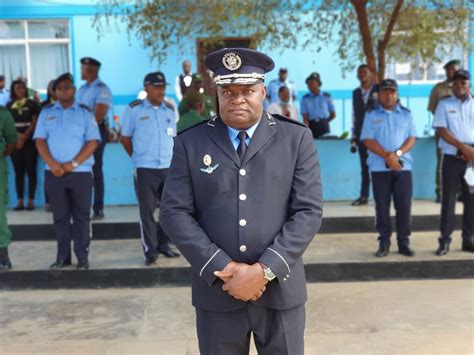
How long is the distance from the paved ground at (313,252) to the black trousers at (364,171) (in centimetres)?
114

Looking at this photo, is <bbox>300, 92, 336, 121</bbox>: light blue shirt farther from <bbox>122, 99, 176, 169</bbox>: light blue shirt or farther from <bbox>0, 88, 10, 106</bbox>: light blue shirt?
<bbox>0, 88, 10, 106</bbox>: light blue shirt

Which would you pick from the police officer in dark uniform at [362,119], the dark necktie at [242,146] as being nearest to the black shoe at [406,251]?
the police officer in dark uniform at [362,119]

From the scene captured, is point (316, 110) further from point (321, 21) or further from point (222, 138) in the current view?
point (222, 138)

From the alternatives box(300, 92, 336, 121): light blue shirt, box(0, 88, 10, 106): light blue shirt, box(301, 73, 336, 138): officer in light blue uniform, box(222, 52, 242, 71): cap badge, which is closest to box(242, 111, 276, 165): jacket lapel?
box(222, 52, 242, 71): cap badge

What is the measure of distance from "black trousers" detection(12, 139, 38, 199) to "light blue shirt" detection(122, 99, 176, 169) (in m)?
2.83

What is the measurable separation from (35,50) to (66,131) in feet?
28.7

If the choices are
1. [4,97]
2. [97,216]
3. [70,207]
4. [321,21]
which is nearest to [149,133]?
[70,207]

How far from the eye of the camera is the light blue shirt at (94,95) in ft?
26.1

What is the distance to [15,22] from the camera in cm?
1367

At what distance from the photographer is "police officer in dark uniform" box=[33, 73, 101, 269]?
613 centimetres

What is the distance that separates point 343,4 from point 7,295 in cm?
637

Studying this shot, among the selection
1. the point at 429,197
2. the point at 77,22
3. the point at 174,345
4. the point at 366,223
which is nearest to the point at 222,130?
the point at 174,345

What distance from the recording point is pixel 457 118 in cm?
646

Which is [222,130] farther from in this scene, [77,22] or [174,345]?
[77,22]
